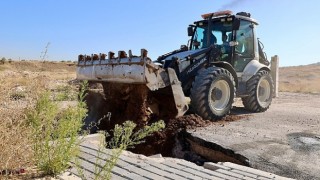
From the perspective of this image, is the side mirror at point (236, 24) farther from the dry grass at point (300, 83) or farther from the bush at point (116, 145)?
the dry grass at point (300, 83)

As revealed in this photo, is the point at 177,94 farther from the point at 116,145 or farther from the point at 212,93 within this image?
the point at 116,145

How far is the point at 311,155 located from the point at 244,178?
229cm

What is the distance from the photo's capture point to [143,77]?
25.2 feet

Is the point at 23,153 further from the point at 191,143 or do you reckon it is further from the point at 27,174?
the point at 191,143

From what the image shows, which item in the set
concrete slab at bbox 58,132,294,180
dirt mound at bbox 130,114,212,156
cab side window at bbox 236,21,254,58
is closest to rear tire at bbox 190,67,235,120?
dirt mound at bbox 130,114,212,156

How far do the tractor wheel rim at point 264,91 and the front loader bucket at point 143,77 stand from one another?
12.8 ft

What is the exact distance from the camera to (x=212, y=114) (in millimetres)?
8672

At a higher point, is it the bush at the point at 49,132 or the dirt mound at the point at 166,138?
the bush at the point at 49,132

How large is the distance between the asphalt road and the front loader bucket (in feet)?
3.17

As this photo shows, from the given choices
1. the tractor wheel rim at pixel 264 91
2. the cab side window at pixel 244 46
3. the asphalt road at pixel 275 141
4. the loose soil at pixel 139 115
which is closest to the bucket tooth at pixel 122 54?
the loose soil at pixel 139 115

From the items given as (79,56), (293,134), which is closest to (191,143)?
(293,134)

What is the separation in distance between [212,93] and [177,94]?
1259mm

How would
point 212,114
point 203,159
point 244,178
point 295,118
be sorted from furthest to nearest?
point 295,118 → point 212,114 → point 203,159 → point 244,178

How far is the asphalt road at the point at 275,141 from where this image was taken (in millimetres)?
5508
